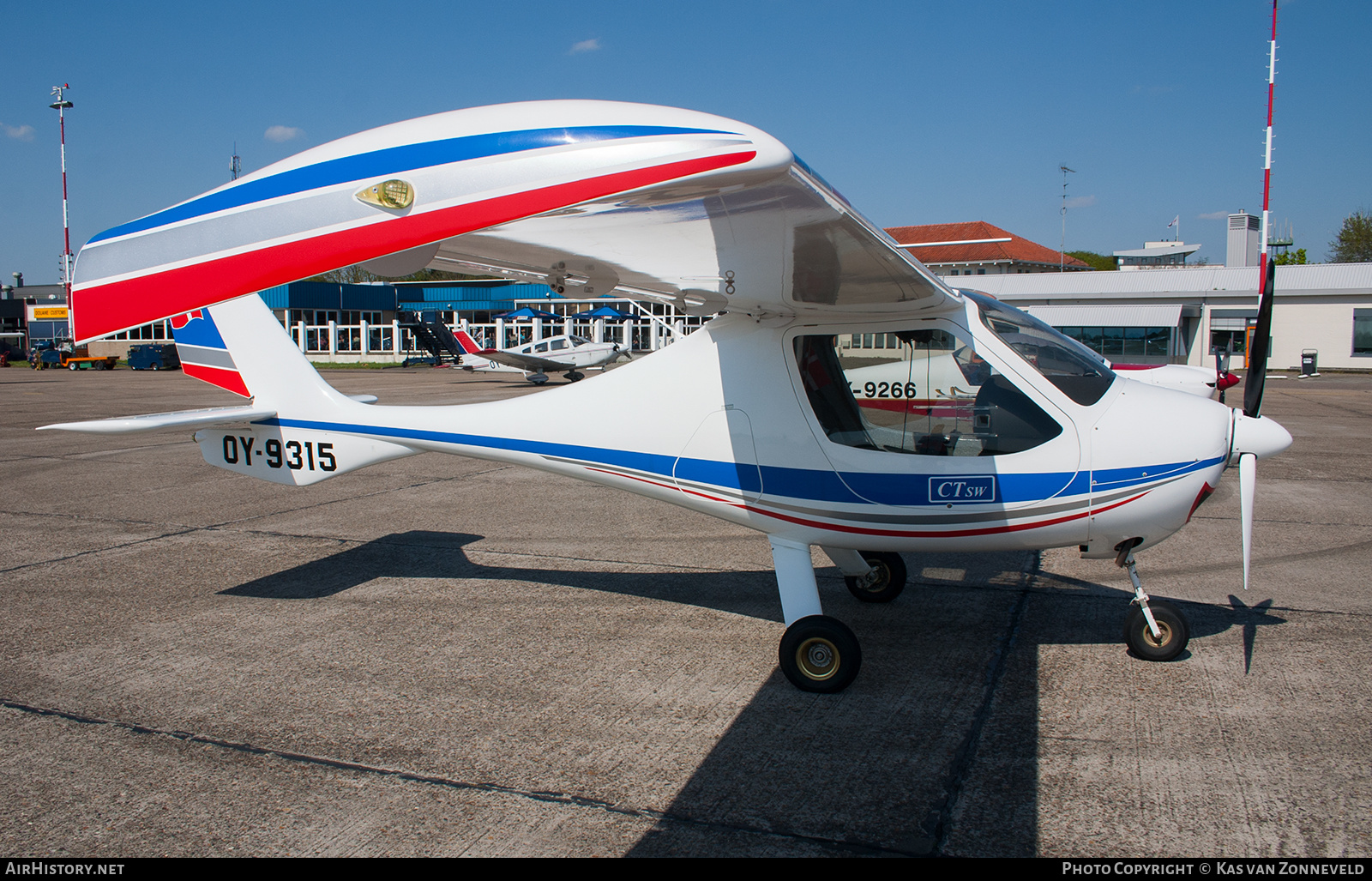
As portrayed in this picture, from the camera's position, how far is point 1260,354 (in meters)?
4.50

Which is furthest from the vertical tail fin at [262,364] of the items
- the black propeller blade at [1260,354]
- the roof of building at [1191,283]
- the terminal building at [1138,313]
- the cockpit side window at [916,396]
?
the roof of building at [1191,283]

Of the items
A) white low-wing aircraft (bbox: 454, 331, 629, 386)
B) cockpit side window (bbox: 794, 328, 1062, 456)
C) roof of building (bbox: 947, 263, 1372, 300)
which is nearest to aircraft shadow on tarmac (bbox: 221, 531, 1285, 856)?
cockpit side window (bbox: 794, 328, 1062, 456)

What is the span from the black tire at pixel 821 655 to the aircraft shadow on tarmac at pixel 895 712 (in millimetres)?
93

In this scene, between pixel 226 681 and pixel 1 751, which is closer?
pixel 1 751

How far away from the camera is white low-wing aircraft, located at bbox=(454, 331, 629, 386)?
93.8 feet

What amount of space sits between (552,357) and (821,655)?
25690 millimetres

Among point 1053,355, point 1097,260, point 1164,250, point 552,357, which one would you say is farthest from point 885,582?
point 1097,260

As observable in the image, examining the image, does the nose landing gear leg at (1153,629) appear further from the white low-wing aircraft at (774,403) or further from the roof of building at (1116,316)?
the roof of building at (1116,316)

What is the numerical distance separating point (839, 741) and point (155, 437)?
14396mm

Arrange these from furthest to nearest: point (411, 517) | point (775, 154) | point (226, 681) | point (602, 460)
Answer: point (411, 517) → point (602, 460) → point (226, 681) → point (775, 154)

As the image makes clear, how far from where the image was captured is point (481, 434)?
5.11 meters

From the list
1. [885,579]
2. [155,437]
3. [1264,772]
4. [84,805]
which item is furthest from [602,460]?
[155,437]

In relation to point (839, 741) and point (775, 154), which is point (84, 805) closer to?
point (839, 741)

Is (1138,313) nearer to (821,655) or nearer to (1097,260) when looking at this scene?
(821,655)
